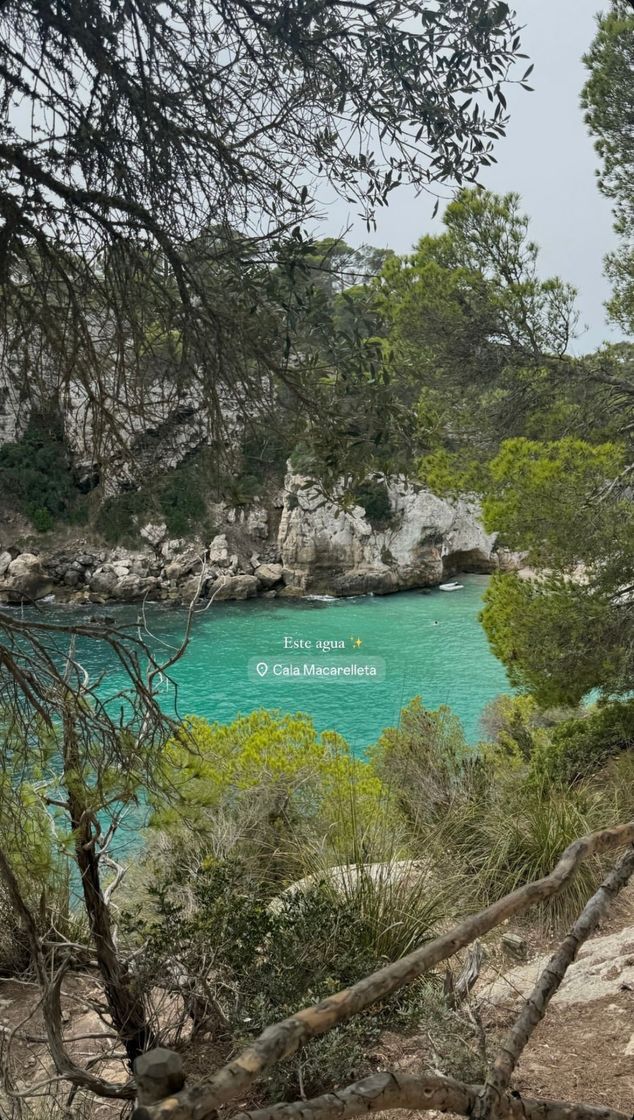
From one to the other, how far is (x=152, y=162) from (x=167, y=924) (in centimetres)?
213

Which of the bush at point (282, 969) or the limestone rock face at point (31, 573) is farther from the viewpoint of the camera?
the limestone rock face at point (31, 573)

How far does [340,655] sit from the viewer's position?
51.5 feet

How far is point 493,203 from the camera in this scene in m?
7.08

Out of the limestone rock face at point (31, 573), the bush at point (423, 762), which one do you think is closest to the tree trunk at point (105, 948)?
the bush at point (423, 762)

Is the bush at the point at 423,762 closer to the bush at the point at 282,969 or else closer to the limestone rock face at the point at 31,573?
the bush at the point at 282,969

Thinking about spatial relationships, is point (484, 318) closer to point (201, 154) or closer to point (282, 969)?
point (282, 969)

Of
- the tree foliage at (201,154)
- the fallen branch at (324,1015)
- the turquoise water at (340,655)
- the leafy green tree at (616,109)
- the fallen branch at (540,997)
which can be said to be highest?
the leafy green tree at (616,109)

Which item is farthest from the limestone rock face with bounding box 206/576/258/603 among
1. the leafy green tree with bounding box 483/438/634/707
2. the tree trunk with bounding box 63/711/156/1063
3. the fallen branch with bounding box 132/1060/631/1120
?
the fallen branch with bounding box 132/1060/631/1120

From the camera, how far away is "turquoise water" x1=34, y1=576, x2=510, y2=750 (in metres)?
13.2

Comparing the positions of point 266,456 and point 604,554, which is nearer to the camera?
point 266,456

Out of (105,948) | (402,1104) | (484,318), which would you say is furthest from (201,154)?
(484,318)

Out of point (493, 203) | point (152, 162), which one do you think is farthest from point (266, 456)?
point (493, 203)

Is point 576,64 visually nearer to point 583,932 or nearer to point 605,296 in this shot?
point 605,296

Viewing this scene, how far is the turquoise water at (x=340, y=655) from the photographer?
1324cm
